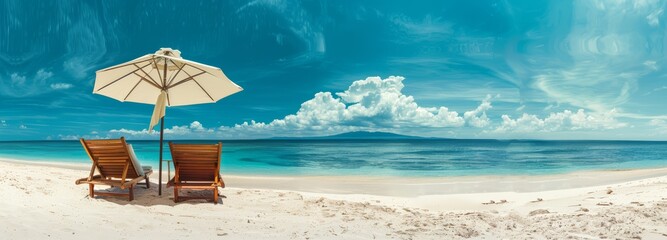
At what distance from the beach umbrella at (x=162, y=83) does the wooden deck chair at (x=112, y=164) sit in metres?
0.51

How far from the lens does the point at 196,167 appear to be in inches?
269

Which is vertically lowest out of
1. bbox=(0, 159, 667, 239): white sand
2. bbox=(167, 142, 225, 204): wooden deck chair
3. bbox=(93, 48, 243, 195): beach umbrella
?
bbox=(0, 159, 667, 239): white sand

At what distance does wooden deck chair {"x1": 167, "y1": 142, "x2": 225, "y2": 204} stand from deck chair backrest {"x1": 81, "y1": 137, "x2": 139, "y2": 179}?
2.31 ft

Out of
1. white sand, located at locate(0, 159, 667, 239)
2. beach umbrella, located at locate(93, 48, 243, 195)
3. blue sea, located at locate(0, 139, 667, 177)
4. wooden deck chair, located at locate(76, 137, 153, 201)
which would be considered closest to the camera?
white sand, located at locate(0, 159, 667, 239)

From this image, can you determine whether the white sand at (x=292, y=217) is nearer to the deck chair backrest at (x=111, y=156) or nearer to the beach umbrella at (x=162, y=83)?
the deck chair backrest at (x=111, y=156)

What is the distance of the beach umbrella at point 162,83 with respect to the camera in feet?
23.1

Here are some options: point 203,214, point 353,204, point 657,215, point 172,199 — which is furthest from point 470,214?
point 172,199

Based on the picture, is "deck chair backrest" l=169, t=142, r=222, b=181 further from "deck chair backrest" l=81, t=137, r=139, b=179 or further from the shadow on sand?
"deck chair backrest" l=81, t=137, r=139, b=179

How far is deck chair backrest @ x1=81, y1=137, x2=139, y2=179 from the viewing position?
257 inches

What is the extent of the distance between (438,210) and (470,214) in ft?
2.96

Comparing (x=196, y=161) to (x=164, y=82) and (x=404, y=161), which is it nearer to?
(x=164, y=82)

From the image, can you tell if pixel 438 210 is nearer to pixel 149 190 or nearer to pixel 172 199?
pixel 172 199

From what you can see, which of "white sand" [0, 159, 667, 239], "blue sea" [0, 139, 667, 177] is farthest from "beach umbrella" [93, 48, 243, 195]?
"blue sea" [0, 139, 667, 177]

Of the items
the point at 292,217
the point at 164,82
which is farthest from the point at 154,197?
the point at 292,217
